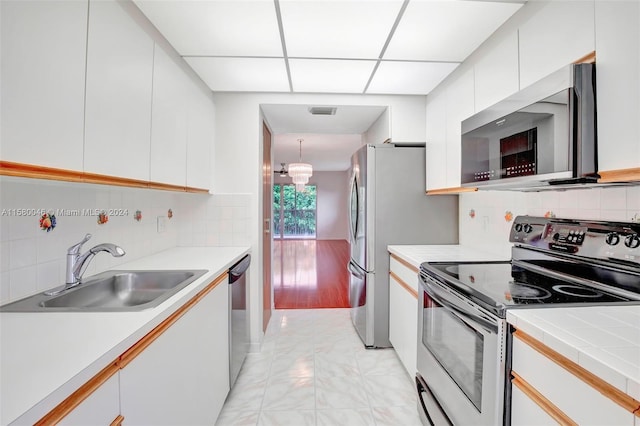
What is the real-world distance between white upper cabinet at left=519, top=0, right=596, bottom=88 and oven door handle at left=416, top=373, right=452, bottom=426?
1.55m

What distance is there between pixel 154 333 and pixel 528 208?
6.21ft

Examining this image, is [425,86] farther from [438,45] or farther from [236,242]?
[236,242]

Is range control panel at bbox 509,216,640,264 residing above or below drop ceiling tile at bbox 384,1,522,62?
below

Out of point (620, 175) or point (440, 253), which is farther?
point (440, 253)

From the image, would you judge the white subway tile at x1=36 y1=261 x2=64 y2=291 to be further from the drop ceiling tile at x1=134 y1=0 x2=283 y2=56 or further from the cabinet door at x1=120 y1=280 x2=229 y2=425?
the drop ceiling tile at x1=134 y1=0 x2=283 y2=56

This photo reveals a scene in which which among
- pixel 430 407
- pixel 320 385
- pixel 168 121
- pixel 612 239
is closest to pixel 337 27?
pixel 168 121

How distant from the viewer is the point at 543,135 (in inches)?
46.4

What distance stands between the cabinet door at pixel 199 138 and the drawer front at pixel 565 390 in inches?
76.3

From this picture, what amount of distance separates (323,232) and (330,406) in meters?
8.40

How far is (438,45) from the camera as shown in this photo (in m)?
1.71

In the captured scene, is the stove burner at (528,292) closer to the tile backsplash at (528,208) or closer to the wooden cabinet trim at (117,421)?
the tile backsplash at (528,208)

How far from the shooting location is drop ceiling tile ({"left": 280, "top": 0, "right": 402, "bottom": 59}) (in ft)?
4.48

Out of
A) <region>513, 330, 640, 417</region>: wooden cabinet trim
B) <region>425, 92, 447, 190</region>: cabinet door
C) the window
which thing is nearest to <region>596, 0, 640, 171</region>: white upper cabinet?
<region>513, 330, 640, 417</region>: wooden cabinet trim

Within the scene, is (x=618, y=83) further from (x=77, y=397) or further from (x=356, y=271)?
(x=356, y=271)
